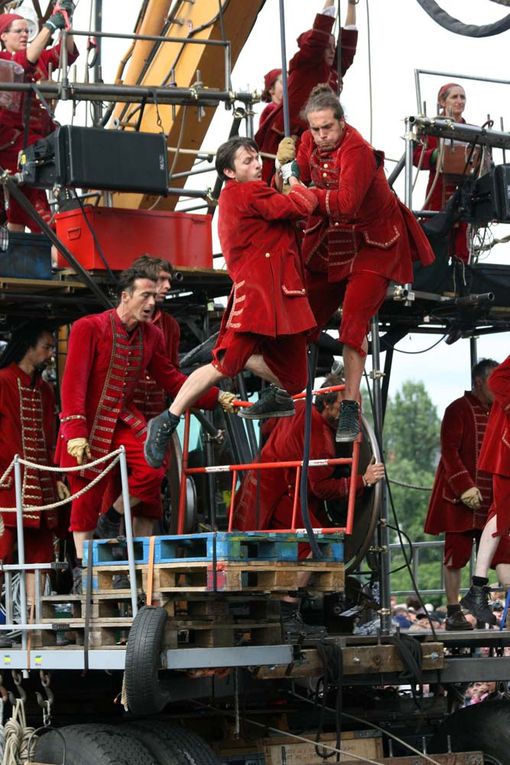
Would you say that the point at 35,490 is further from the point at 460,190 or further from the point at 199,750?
the point at 460,190

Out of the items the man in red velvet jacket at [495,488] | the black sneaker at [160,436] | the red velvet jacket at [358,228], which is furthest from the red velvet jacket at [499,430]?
the black sneaker at [160,436]

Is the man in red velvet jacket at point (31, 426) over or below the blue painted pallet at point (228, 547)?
over

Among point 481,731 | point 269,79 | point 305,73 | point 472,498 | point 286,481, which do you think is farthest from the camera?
point 472,498

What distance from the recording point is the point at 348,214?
906 centimetres

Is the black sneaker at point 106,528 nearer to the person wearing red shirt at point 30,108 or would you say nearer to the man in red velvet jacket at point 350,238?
the man in red velvet jacket at point 350,238

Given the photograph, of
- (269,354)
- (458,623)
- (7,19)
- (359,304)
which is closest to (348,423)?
(269,354)

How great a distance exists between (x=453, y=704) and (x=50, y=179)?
15.4 feet

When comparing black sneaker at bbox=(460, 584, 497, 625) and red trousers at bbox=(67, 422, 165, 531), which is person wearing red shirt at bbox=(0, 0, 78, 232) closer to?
red trousers at bbox=(67, 422, 165, 531)

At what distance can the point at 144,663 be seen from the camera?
7.97 metres

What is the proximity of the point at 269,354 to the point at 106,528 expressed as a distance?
1648 millimetres

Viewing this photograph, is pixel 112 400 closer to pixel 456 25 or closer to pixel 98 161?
pixel 98 161

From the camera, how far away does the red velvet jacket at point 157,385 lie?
10.5m

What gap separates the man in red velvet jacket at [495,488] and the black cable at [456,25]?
4.49 metres

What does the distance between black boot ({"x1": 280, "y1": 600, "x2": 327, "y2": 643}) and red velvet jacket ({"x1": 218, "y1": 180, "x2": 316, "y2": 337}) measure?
1724 millimetres
